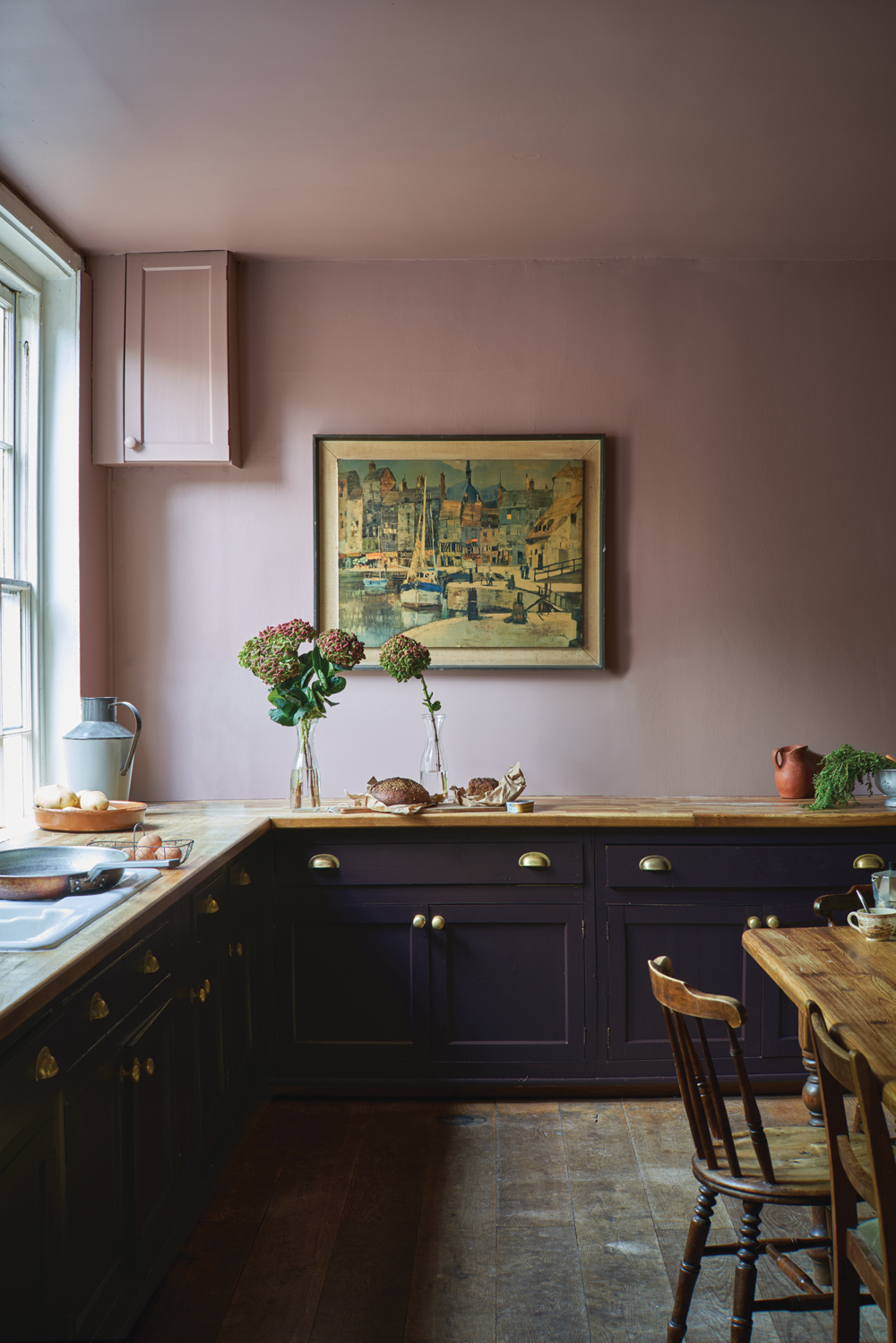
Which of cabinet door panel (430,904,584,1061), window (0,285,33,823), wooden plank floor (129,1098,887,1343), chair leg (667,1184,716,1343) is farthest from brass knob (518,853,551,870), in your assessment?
window (0,285,33,823)

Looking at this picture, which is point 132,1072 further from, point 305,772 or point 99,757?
point 305,772

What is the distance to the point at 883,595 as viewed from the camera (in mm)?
3717

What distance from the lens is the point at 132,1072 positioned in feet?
6.50

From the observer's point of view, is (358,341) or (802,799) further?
(358,341)

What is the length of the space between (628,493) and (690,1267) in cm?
259

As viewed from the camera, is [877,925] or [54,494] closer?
[877,925]

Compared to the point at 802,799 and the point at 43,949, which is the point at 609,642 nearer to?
the point at 802,799

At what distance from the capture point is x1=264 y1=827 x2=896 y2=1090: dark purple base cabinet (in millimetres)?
3215

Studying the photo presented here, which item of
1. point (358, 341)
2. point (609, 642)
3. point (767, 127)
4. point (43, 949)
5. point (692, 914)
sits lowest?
point (692, 914)

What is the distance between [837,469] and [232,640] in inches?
93.0

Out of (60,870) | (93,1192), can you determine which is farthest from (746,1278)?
(60,870)

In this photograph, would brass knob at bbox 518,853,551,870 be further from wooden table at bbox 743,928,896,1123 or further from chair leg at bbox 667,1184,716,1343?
chair leg at bbox 667,1184,716,1343

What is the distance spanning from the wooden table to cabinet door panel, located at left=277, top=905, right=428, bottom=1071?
128 centimetres

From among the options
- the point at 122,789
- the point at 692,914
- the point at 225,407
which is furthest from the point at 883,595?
the point at 122,789
